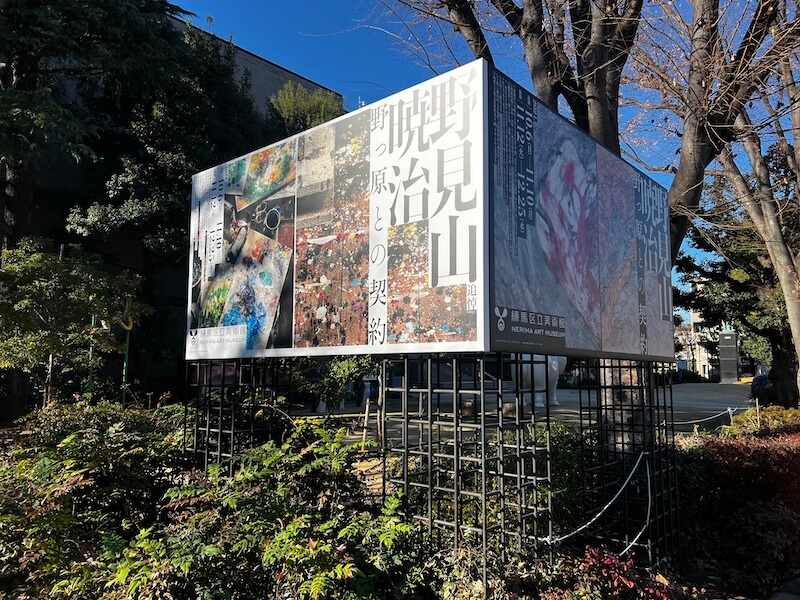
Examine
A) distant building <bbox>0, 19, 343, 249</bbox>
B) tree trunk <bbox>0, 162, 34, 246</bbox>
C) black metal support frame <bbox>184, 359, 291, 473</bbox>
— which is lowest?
black metal support frame <bbox>184, 359, 291, 473</bbox>

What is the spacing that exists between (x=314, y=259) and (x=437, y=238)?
4.77ft

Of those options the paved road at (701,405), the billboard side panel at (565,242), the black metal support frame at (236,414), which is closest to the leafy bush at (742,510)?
the billboard side panel at (565,242)

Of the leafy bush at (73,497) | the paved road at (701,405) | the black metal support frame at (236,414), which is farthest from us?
the paved road at (701,405)

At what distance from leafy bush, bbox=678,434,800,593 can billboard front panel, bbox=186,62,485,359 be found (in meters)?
4.38

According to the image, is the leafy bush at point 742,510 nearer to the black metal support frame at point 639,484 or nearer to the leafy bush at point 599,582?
the black metal support frame at point 639,484

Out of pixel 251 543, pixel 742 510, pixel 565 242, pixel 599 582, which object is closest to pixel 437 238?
pixel 565 242

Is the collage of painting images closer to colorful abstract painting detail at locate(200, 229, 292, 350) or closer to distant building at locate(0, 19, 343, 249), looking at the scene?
colorful abstract painting detail at locate(200, 229, 292, 350)

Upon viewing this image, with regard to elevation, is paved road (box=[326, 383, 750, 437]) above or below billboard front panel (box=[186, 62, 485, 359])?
below

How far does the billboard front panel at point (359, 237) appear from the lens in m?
4.15

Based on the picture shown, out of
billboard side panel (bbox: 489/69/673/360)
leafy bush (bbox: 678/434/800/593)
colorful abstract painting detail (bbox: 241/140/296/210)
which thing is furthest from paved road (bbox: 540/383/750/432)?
colorful abstract painting detail (bbox: 241/140/296/210)

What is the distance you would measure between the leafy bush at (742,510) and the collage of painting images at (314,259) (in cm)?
441

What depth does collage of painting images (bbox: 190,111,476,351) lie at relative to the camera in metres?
4.41

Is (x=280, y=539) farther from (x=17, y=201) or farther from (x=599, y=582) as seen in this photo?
(x=17, y=201)

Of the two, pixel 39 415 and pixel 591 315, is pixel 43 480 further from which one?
pixel 591 315
